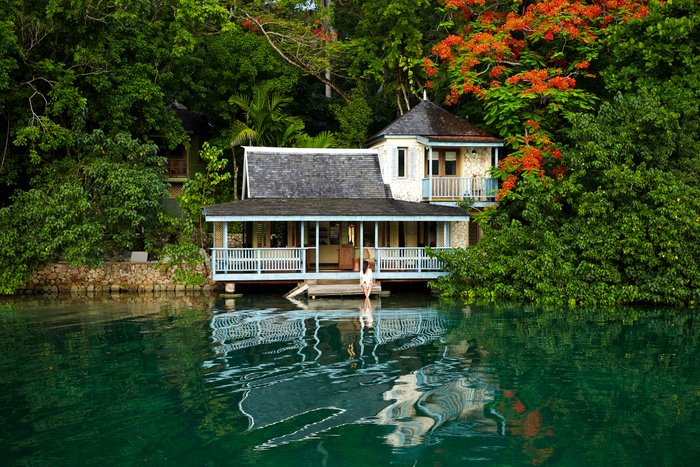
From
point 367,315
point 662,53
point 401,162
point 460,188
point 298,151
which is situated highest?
point 662,53

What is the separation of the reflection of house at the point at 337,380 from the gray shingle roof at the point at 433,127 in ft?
41.1

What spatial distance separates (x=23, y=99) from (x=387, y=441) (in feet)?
81.1

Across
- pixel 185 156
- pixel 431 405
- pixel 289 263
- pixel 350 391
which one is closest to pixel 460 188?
pixel 289 263

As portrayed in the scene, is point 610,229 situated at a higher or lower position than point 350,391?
higher

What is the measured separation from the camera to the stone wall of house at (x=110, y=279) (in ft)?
91.3

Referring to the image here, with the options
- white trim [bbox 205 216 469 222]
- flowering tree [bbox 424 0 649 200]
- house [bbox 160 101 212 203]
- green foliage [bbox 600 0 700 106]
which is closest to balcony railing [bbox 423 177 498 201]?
flowering tree [bbox 424 0 649 200]

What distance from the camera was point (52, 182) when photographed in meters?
28.2

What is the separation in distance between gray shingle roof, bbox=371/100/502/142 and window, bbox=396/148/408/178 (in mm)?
827

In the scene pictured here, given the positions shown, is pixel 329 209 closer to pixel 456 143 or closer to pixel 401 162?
pixel 401 162

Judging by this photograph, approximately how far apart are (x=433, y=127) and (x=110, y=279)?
14.8 meters

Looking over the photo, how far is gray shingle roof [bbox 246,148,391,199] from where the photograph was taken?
28422 millimetres

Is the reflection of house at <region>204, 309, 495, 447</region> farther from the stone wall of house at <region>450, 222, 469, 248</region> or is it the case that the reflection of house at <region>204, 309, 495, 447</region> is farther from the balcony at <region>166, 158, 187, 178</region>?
the balcony at <region>166, 158, 187, 178</region>

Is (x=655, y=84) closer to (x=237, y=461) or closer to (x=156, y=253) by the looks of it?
(x=156, y=253)

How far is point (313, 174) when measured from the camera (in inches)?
1148
